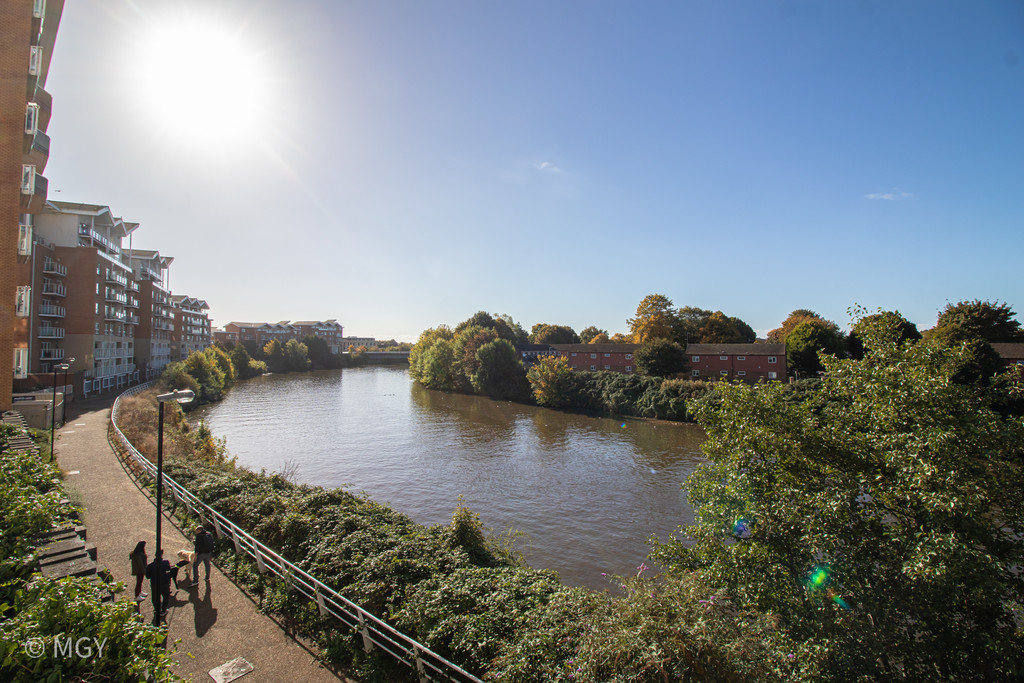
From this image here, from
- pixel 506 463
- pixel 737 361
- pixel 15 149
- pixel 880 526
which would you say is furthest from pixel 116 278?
pixel 737 361

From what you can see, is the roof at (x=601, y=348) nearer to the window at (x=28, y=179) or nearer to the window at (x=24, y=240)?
the window at (x=24, y=240)

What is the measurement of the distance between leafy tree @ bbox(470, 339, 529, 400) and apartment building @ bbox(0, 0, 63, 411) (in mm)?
40903

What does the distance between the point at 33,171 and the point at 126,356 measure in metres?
39.0

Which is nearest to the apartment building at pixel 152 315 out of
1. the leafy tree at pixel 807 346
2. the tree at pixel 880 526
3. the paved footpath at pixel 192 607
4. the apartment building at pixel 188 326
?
the apartment building at pixel 188 326

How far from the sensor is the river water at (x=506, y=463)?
17672mm

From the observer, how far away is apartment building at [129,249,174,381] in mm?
57469

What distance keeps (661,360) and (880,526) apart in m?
43.4

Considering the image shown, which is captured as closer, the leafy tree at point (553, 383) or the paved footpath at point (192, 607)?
the paved footpath at point (192, 607)

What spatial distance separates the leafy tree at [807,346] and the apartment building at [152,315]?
75494 mm

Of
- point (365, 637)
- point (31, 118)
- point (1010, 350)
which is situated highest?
point (31, 118)

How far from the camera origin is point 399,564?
30.0 ft

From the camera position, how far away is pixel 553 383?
4984cm

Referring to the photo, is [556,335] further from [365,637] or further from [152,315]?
[365,637]

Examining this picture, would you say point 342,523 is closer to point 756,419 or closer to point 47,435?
point 756,419
